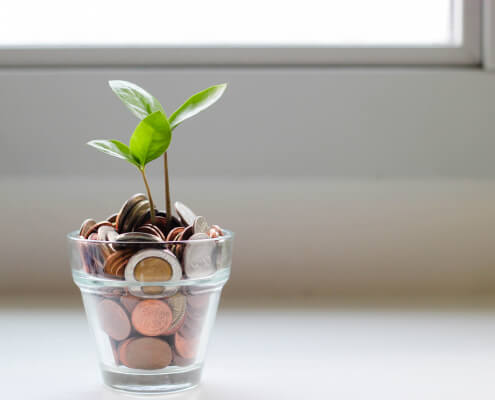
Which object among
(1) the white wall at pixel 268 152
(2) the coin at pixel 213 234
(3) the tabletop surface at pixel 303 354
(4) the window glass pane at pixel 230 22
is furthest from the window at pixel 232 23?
(2) the coin at pixel 213 234

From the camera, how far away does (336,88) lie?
1.03m

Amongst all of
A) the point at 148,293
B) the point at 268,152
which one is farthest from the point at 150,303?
the point at 268,152

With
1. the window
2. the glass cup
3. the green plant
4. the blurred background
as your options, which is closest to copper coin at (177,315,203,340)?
the glass cup

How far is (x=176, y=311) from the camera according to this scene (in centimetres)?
54

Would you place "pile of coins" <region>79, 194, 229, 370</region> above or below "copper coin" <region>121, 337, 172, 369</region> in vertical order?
above

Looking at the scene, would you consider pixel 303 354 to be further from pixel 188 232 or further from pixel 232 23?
pixel 232 23

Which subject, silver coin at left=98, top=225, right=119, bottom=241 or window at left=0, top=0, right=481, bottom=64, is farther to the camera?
window at left=0, top=0, right=481, bottom=64

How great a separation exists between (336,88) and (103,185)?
40cm

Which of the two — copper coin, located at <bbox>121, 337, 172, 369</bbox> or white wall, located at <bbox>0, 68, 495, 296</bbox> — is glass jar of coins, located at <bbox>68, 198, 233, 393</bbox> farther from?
white wall, located at <bbox>0, 68, 495, 296</bbox>

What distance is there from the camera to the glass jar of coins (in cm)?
53

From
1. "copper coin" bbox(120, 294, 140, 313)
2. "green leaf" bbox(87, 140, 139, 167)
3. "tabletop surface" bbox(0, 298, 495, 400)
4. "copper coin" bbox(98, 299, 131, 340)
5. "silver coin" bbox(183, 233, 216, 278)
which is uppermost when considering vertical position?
"green leaf" bbox(87, 140, 139, 167)

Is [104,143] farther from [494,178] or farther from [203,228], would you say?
[494,178]

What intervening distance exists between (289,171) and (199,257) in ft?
1.66

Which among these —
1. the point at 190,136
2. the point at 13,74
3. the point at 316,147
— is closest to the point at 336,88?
the point at 316,147
